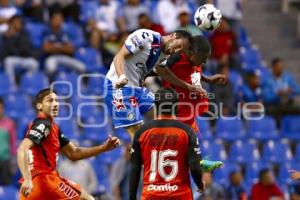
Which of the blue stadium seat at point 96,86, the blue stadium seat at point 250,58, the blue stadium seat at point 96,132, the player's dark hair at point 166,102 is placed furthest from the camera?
the blue stadium seat at point 250,58

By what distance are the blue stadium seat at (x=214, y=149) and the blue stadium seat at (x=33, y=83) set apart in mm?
2908

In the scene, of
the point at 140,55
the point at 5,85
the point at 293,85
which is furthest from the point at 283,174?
the point at 140,55

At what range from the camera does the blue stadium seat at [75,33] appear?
20375mm

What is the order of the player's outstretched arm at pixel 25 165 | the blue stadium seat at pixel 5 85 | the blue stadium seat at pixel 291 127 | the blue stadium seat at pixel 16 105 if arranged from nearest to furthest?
the player's outstretched arm at pixel 25 165, the blue stadium seat at pixel 16 105, the blue stadium seat at pixel 5 85, the blue stadium seat at pixel 291 127

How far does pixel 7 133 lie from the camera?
17.5 metres

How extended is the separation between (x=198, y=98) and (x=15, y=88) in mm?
5504

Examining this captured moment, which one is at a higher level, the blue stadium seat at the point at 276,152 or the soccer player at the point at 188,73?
the soccer player at the point at 188,73

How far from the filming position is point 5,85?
61.1ft

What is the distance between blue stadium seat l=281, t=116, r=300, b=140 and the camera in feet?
68.7

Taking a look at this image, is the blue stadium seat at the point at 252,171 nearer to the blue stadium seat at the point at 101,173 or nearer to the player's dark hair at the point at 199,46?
the blue stadium seat at the point at 101,173

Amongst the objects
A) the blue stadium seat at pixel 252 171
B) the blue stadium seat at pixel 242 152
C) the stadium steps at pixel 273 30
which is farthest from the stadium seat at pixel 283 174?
the stadium steps at pixel 273 30

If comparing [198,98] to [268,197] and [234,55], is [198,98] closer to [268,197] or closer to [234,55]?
[268,197]

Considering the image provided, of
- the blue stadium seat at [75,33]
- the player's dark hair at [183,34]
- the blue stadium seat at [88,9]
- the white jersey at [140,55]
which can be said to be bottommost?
the white jersey at [140,55]

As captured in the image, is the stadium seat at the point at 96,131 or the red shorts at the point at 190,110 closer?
the red shorts at the point at 190,110
